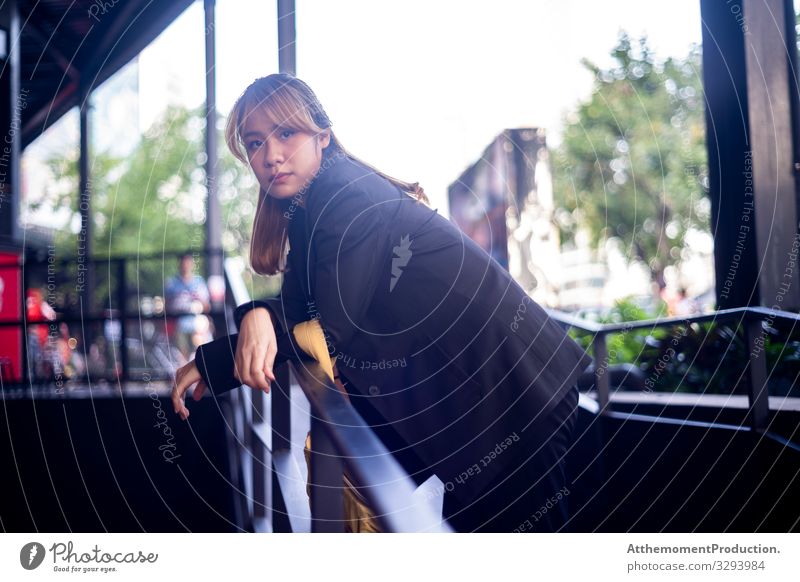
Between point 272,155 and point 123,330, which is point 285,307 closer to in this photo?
point 272,155

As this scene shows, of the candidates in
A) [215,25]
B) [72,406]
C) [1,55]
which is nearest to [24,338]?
[72,406]

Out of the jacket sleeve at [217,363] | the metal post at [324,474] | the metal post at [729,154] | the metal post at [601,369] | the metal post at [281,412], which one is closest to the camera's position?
the metal post at [324,474]

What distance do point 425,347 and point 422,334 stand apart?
0.09ft

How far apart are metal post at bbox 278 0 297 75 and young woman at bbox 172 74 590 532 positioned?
292 millimetres

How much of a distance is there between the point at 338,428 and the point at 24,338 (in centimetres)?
146

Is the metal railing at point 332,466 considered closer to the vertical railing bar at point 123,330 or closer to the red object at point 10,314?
the red object at point 10,314

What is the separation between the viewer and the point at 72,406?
7.91 ft

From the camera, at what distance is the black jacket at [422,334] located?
1480 millimetres

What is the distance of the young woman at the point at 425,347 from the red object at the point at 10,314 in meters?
0.72

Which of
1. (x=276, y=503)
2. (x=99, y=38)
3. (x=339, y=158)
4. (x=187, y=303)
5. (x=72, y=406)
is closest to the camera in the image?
(x=339, y=158)

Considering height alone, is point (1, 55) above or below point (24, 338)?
above
